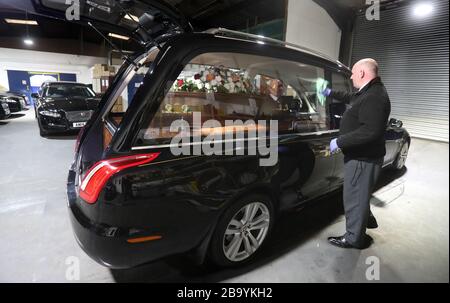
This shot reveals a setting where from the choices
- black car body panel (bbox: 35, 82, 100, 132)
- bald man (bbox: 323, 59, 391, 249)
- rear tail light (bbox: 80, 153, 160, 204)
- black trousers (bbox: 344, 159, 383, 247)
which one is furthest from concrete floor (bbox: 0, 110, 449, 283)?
black car body panel (bbox: 35, 82, 100, 132)

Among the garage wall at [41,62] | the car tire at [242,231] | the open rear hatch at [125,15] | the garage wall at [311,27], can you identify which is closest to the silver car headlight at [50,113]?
the open rear hatch at [125,15]

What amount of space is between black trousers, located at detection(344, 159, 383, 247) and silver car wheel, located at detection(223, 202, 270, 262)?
0.72 m

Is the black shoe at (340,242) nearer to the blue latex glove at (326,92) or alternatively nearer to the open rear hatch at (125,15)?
the blue latex glove at (326,92)

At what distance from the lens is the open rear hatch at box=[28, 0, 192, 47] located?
1560 millimetres

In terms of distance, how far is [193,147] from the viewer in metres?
1.49

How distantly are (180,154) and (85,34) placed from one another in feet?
53.1

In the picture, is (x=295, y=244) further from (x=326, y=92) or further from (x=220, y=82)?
(x=220, y=82)

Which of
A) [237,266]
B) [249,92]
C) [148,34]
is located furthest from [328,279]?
[148,34]

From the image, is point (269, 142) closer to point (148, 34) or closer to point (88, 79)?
point (148, 34)

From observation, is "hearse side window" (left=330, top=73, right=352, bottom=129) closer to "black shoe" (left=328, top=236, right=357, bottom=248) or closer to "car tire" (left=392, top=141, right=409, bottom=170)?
"black shoe" (left=328, top=236, right=357, bottom=248)

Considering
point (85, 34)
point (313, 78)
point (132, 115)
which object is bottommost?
point (132, 115)

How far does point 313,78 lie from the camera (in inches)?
101

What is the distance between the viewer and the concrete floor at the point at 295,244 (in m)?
1.74

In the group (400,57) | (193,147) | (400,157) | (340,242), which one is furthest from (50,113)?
(400,57)
